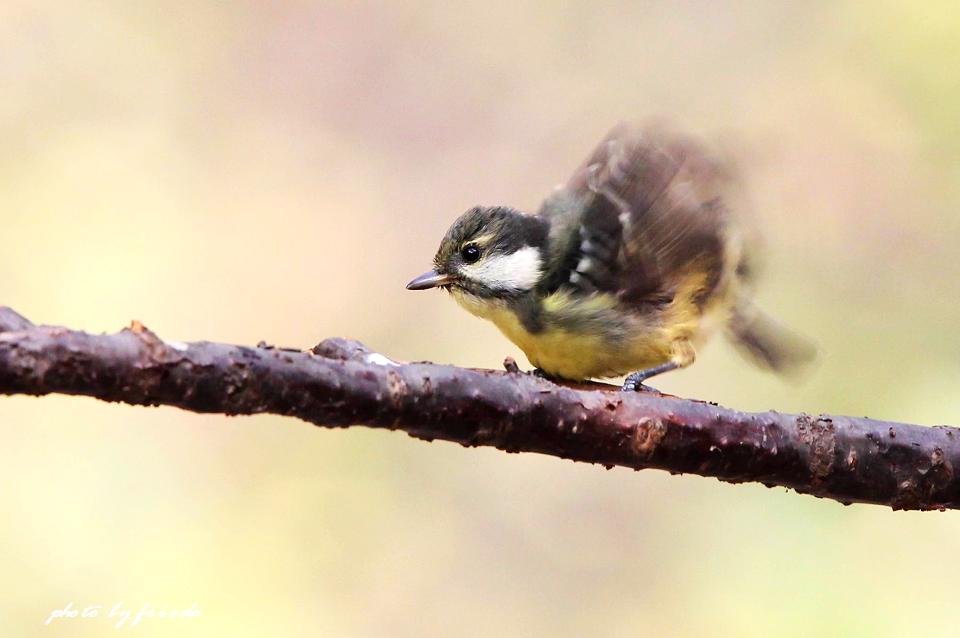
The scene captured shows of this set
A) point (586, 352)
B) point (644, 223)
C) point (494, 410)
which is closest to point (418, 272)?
point (586, 352)

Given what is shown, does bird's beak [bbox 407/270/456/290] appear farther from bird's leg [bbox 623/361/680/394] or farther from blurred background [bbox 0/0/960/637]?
blurred background [bbox 0/0/960/637]

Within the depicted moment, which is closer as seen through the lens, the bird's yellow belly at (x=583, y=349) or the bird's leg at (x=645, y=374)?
the bird's yellow belly at (x=583, y=349)

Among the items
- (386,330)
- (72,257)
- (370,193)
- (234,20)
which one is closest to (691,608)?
(386,330)

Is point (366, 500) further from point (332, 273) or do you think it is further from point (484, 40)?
point (484, 40)

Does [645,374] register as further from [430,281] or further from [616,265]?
[430,281]

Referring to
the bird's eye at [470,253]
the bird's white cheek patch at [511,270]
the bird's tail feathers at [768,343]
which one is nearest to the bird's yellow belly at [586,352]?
the bird's white cheek patch at [511,270]

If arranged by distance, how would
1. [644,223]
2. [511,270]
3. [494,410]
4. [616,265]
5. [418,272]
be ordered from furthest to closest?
[418,272], [511,270], [616,265], [644,223], [494,410]

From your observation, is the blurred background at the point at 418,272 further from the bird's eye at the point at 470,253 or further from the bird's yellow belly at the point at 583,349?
the bird's eye at the point at 470,253
